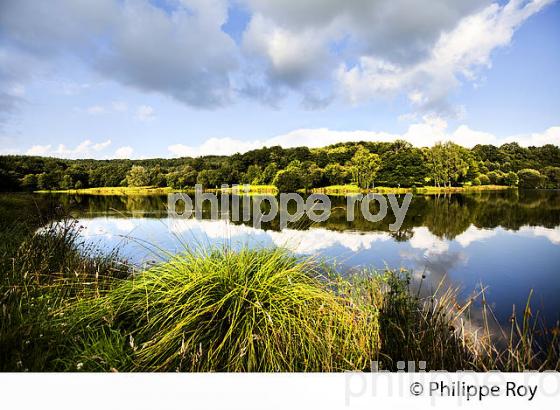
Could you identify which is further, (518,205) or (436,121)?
(518,205)

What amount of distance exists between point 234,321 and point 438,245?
223 inches

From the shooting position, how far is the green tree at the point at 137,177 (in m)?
6.64

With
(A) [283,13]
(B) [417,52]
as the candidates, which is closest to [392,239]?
(B) [417,52]

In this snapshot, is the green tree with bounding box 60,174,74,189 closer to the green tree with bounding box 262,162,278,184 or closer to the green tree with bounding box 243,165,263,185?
the green tree with bounding box 243,165,263,185

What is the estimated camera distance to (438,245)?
6203 mm

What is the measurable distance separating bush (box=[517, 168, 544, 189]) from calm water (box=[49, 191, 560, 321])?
1.12 metres

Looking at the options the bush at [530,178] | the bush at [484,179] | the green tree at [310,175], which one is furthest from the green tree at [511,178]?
the green tree at [310,175]

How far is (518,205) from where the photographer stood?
11289mm

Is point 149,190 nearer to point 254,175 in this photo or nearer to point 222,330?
point 254,175

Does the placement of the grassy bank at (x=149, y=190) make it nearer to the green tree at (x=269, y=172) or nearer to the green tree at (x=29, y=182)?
the green tree at (x=269, y=172)

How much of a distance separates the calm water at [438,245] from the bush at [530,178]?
112 cm

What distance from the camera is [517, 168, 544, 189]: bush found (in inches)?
187

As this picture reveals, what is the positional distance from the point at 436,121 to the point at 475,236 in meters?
4.29
